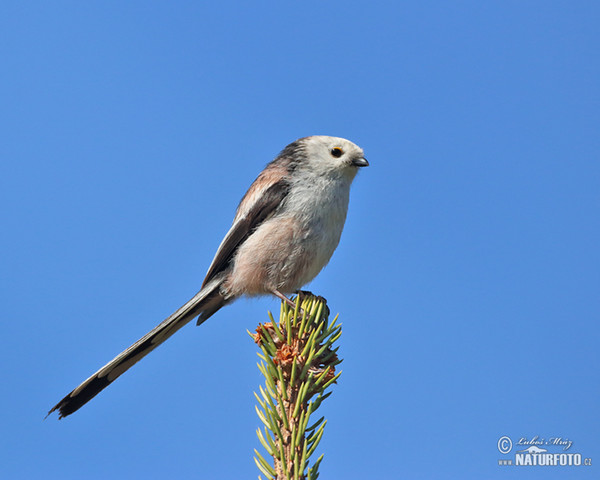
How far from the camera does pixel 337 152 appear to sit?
17.2 ft

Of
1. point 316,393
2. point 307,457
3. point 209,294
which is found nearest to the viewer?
point 307,457

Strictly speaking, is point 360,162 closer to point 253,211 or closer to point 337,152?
point 337,152

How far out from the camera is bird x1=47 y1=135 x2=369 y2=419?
15.7 feet

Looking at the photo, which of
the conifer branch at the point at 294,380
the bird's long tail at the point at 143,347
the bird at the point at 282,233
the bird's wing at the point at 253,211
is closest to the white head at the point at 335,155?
the bird at the point at 282,233

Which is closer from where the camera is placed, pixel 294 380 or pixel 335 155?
pixel 294 380

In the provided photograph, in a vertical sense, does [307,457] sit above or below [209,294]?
below

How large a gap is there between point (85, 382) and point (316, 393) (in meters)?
1.85

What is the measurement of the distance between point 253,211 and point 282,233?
0.46 m

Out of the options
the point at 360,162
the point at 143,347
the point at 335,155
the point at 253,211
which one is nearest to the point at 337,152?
the point at 335,155

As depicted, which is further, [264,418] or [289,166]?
[289,166]

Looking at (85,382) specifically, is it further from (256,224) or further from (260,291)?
(256,224)

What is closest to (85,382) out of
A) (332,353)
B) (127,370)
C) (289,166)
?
(127,370)

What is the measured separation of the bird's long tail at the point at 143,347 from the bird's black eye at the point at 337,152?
1.58m

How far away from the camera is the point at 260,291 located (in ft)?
16.3
